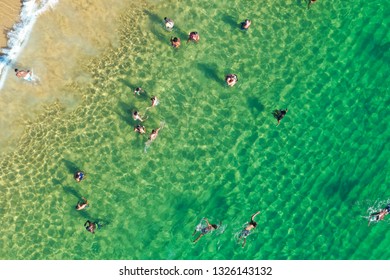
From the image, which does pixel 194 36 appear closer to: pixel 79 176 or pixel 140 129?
pixel 140 129

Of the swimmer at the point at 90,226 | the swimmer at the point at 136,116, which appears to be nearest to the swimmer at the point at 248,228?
the swimmer at the point at 90,226

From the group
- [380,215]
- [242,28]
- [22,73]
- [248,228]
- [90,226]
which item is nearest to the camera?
[22,73]

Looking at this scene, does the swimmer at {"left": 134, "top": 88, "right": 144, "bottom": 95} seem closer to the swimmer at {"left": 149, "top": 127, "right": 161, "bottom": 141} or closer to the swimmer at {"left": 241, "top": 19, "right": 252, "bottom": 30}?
the swimmer at {"left": 149, "top": 127, "right": 161, "bottom": 141}

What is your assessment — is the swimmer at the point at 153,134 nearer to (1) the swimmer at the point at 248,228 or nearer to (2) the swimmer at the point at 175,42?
(2) the swimmer at the point at 175,42

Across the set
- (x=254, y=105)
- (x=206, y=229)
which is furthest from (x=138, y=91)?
(x=206, y=229)

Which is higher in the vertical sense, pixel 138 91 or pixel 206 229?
pixel 138 91

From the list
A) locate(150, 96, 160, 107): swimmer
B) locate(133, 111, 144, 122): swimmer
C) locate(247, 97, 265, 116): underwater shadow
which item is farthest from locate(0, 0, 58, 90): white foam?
locate(247, 97, 265, 116): underwater shadow

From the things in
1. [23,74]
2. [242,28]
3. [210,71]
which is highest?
[242,28]
